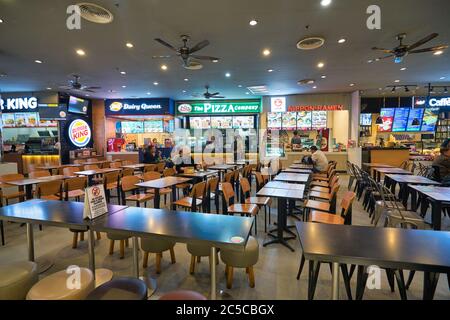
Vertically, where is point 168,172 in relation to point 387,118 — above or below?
below

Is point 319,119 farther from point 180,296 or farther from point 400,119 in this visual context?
point 180,296

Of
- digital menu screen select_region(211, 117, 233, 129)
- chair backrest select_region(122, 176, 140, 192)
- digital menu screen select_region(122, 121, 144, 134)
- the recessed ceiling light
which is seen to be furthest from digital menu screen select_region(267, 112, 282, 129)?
chair backrest select_region(122, 176, 140, 192)

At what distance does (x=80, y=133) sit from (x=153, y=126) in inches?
134

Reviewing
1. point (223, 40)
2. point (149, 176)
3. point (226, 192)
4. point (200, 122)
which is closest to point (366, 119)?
point (200, 122)

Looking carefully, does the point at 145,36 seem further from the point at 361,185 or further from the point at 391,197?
the point at 361,185

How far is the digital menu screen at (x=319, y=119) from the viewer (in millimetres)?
11008

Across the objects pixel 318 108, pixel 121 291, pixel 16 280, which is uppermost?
pixel 318 108

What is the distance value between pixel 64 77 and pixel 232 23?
21.4 ft

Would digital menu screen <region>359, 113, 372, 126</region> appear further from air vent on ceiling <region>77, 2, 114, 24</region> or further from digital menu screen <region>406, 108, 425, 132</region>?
air vent on ceiling <region>77, 2, 114, 24</region>

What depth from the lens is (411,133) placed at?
12.1 m

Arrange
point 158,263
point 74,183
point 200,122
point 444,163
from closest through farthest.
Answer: point 158,263
point 74,183
point 444,163
point 200,122

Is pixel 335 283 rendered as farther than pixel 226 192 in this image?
No

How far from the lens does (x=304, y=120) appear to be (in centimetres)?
1120

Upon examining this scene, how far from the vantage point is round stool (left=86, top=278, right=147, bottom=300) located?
138 centimetres
